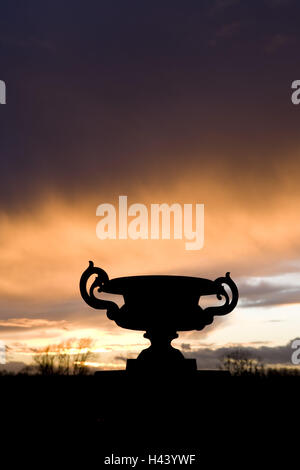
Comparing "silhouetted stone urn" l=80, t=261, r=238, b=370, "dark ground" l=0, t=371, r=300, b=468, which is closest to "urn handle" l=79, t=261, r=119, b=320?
"silhouetted stone urn" l=80, t=261, r=238, b=370

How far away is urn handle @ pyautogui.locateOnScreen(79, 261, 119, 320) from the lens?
7.21 m

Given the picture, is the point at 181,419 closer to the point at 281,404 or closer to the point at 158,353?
the point at 158,353

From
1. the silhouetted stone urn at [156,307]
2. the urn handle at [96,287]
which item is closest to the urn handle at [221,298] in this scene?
the silhouetted stone urn at [156,307]

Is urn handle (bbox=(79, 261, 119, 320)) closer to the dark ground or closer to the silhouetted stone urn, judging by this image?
the silhouetted stone urn

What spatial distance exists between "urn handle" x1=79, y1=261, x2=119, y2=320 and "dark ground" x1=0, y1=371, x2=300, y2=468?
0.78m

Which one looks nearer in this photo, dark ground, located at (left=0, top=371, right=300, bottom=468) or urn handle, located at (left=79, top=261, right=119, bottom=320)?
dark ground, located at (left=0, top=371, right=300, bottom=468)

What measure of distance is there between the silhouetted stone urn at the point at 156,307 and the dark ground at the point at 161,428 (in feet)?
0.85

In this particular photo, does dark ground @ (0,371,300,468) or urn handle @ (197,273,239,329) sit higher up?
urn handle @ (197,273,239,329)

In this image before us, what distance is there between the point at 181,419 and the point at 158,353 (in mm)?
772

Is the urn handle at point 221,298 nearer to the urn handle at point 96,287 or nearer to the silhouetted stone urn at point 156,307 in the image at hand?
the silhouetted stone urn at point 156,307

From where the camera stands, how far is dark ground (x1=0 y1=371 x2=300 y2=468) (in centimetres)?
638
